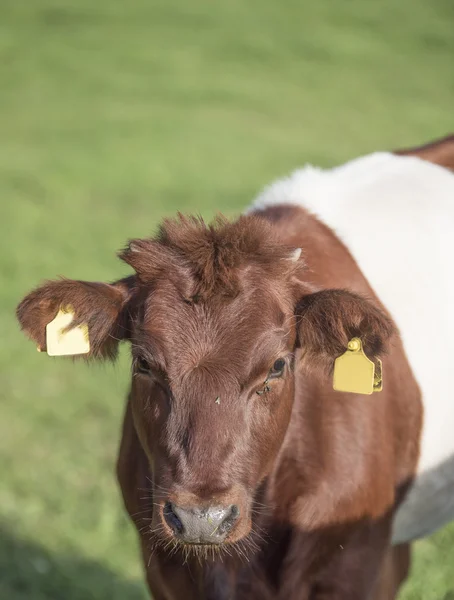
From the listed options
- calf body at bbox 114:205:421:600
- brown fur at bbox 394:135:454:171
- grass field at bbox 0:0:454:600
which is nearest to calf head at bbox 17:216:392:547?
calf body at bbox 114:205:421:600

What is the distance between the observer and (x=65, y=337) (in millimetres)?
3631

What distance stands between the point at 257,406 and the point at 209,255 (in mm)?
537

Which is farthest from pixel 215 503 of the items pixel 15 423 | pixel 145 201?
pixel 145 201

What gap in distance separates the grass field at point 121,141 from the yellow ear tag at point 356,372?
2013 mm

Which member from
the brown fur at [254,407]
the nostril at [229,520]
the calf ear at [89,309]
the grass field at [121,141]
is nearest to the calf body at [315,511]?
the brown fur at [254,407]

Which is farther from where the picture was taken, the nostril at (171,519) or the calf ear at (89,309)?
the calf ear at (89,309)

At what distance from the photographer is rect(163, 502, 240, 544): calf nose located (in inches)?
122

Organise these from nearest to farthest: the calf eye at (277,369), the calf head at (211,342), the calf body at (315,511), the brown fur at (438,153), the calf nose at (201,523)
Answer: the calf nose at (201,523) → the calf head at (211,342) → the calf eye at (277,369) → the calf body at (315,511) → the brown fur at (438,153)

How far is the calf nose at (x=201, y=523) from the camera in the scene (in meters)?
3.09

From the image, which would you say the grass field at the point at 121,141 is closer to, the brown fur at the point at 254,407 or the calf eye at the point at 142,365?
the brown fur at the point at 254,407

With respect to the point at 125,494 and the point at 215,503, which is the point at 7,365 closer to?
the point at 125,494

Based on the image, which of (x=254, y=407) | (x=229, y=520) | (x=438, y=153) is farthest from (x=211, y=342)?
(x=438, y=153)

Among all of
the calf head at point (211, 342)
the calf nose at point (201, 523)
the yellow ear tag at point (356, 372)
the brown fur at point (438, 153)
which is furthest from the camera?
the brown fur at point (438, 153)

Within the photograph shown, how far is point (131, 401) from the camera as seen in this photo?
383 centimetres
